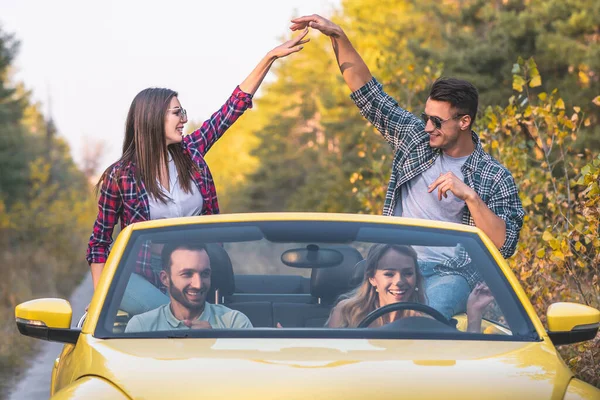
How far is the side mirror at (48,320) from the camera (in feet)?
12.6

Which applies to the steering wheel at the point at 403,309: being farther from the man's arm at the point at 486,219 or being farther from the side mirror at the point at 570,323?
the man's arm at the point at 486,219

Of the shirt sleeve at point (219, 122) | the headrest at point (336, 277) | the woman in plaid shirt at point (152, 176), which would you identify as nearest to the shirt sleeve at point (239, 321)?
the headrest at point (336, 277)

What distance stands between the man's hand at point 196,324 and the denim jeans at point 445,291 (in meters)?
0.76

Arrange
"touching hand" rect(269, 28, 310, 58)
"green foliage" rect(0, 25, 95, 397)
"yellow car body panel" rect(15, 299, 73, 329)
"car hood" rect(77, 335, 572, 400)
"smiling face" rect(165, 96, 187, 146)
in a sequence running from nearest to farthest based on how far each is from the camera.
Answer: "car hood" rect(77, 335, 572, 400)
"yellow car body panel" rect(15, 299, 73, 329)
"smiling face" rect(165, 96, 187, 146)
"touching hand" rect(269, 28, 310, 58)
"green foliage" rect(0, 25, 95, 397)

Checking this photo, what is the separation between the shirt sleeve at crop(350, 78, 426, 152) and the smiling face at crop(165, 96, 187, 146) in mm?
1000

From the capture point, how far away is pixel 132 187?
221 inches

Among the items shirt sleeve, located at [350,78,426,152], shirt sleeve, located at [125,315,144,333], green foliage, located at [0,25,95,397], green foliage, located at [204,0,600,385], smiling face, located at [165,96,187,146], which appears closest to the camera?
shirt sleeve, located at [125,315,144,333]

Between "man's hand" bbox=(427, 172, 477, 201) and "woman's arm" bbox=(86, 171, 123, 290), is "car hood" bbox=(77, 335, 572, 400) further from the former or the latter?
"woman's arm" bbox=(86, 171, 123, 290)

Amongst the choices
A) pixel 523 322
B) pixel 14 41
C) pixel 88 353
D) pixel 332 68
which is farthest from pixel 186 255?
pixel 332 68

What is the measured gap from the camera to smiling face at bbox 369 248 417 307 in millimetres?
3953

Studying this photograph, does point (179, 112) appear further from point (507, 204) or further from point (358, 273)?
point (358, 273)

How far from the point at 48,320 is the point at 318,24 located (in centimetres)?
280

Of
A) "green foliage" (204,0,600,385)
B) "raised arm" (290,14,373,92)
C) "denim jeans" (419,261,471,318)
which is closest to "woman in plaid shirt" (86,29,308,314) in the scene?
"raised arm" (290,14,373,92)

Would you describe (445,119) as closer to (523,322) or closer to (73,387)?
(523,322)
